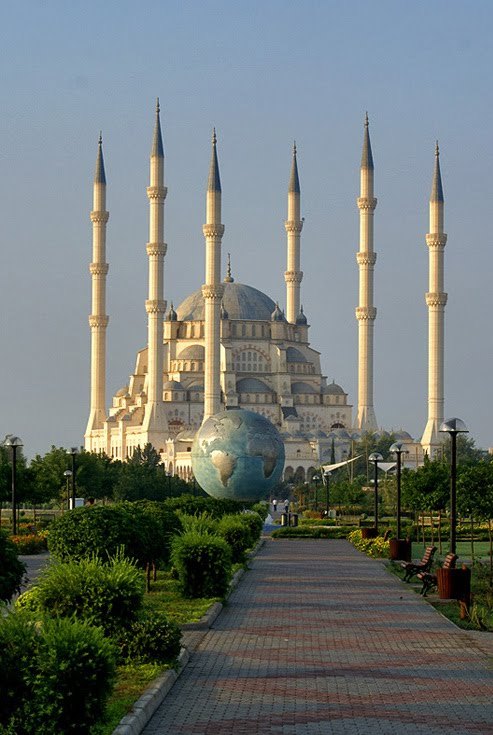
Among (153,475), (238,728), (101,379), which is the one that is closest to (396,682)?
(238,728)

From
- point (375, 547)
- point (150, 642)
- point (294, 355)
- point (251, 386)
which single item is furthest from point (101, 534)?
point (294, 355)

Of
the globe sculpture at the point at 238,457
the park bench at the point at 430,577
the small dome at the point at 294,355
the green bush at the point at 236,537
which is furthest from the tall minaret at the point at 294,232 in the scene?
the park bench at the point at 430,577

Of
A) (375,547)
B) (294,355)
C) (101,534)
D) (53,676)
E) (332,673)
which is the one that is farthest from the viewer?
(294,355)

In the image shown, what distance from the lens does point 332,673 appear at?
1141 cm

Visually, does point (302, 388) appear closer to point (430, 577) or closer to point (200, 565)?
point (430, 577)

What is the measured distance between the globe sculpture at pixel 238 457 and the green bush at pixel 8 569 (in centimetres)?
3156

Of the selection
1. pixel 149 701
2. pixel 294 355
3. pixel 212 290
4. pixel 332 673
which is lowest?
pixel 332 673

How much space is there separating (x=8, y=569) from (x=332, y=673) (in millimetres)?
2987

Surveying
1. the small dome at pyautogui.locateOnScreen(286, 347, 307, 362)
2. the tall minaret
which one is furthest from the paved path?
the small dome at pyautogui.locateOnScreen(286, 347, 307, 362)

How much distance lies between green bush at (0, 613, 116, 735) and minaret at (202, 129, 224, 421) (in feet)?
248

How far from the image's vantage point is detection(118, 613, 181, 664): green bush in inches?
441

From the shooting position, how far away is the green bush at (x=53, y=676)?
7.46m

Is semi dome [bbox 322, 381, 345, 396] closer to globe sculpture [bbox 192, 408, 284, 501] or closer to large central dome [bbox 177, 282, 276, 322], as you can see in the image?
large central dome [bbox 177, 282, 276, 322]

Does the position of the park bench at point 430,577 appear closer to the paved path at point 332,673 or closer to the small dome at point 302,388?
the paved path at point 332,673
